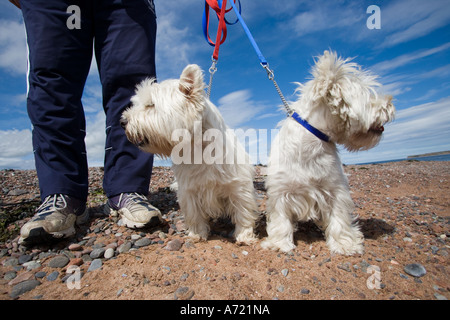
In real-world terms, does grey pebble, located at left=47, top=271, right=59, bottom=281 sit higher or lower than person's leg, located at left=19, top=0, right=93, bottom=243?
lower

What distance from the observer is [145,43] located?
3.59 m

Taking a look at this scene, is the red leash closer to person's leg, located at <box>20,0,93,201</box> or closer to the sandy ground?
person's leg, located at <box>20,0,93,201</box>

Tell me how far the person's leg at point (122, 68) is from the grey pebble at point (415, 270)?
11.5ft

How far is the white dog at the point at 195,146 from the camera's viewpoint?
277 cm

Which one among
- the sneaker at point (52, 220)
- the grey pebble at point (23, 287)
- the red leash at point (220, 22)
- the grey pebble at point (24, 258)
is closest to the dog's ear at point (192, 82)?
the red leash at point (220, 22)

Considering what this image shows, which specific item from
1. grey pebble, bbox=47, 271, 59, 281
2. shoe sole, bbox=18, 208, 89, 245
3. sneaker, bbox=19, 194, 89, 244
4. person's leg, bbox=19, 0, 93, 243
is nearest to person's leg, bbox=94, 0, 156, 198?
person's leg, bbox=19, 0, 93, 243

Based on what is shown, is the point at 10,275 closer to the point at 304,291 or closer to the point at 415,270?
the point at 304,291

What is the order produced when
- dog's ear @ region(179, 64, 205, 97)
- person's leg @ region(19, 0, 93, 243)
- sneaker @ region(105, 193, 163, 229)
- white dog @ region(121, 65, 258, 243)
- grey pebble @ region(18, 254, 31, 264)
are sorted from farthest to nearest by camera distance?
1. sneaker @ region(105, 193, 163, 229)
2. person's leg @ region(19, 0, 93, 243)
3. white dog @ region(121, 65, 258, 243)
4. dog's ear @ region(179, 64, 205, 97)
5. grey pebble @ region(18, 254, 31, 264)

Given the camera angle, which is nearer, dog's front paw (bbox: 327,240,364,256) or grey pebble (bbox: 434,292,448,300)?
grey pebble (bbox: 434,292,448,300)

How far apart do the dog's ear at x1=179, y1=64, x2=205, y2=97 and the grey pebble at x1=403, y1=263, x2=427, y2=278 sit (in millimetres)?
2889

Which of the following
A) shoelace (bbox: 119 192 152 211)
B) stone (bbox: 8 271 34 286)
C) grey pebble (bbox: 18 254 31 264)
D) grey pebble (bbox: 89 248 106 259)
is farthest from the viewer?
shoelace (bbox: 119 192 152 211)

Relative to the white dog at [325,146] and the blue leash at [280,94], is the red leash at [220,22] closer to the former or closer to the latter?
the blue leash at [280,94]

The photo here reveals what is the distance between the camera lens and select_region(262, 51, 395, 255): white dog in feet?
8.38
